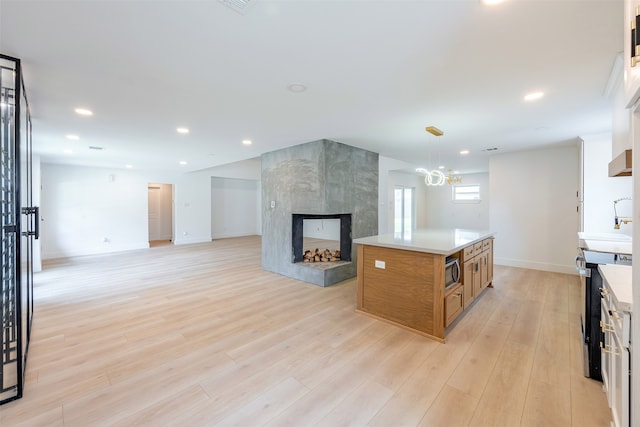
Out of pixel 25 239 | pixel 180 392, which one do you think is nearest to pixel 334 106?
pixel 180 392

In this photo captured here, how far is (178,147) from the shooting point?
4.86 m

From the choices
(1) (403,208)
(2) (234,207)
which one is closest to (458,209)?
(1) (403,208)

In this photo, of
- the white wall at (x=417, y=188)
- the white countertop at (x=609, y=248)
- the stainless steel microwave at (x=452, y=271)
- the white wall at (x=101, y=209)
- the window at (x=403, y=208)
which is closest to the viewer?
the white countertop at (x=609, y=248)

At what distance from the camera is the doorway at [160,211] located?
938 centimetres

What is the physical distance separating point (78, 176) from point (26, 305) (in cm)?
578

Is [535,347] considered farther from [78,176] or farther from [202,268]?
[78,176]

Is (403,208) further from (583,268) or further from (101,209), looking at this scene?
(101,209)

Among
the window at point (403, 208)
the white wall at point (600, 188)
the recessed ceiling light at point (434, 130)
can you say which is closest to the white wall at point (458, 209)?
the window at point (403, 208)

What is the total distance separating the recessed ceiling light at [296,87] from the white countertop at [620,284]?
2.44 metres

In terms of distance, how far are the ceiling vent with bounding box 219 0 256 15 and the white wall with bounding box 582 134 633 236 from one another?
5.16 m

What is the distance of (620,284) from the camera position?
56.8 inches

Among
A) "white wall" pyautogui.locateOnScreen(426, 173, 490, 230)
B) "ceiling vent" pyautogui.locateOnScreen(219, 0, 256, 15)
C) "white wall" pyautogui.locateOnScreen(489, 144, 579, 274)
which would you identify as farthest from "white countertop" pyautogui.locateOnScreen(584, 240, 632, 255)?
"white wall" pyautogui.locateOnScreen(426, 173, 490, 230)

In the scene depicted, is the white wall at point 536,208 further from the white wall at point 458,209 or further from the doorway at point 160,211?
the doorway at point 160,211

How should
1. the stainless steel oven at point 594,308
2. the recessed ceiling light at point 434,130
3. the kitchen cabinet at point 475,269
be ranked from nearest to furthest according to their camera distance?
the stainless steel oven at point 594,308 → the kitchen cabinet at point 475,269 → the recessed ceiling light at point 434,130
